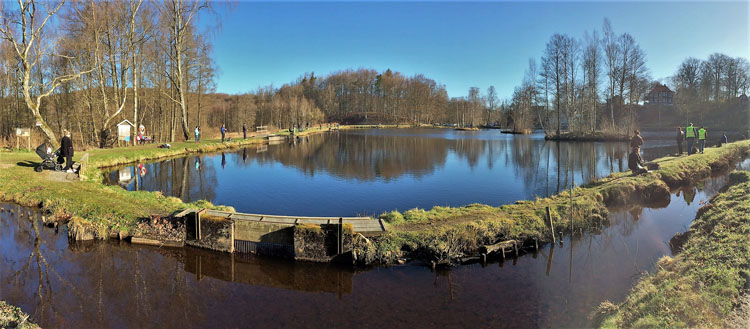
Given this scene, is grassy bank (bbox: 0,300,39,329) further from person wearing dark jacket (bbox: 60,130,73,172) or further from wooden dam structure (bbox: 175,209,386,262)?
person wearing dark jacket (bbox: 60,130,73,172)

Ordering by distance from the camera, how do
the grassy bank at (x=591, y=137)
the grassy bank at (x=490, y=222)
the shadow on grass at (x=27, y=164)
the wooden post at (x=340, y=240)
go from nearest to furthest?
1. the wooden post at (x=340, y=240)
2. the grassy bank at (x=490, y=222)
3. the shadow on grass at (x=27, y=164)
4. the grassy bank at (x=591, y=137)

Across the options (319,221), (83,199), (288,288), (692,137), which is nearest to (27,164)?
(83,199)

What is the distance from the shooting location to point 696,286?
5.45m

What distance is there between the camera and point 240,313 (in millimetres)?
5922

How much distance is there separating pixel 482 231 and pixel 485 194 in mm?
5789

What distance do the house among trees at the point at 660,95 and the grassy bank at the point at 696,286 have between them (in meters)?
92.0

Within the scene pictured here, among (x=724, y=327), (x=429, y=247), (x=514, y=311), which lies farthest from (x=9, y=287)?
(x=724, y=327)

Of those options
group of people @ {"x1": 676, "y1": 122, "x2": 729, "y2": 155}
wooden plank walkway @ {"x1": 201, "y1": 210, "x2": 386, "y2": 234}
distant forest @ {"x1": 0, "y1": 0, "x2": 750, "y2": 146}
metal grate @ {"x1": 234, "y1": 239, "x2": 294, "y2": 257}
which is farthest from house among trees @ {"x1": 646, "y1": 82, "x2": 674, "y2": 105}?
metal grate @ {"x1": 234, "y1": 239, "x2": 294, "y2": 257}

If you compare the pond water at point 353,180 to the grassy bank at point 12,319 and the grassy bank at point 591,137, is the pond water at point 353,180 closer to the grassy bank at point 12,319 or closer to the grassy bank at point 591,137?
the grassy bank at point 12,319

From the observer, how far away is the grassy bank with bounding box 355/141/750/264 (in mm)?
7895

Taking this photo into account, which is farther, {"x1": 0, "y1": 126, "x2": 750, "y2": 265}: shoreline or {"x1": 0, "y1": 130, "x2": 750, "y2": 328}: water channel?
{"x1": 0, "y1": 126, "x2": 750, "y2": 265}: shoreline

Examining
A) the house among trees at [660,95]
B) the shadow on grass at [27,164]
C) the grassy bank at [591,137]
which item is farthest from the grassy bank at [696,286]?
the house among trees at [660,95]

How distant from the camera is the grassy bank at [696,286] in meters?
4.66

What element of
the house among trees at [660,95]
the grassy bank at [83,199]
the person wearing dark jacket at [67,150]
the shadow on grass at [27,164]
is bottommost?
the grassy bank at [83,199]
